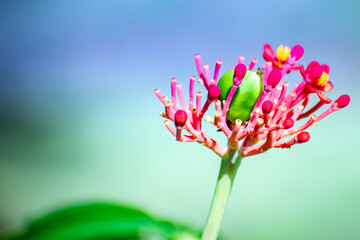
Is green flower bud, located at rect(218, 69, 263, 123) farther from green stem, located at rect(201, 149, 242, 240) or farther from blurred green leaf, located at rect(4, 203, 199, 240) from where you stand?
blurred green leaf, located at rect(4, 203, 199, 240)

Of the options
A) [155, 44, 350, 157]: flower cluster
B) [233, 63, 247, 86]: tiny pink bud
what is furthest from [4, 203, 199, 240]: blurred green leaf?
[233, 63, 247, 86]: tiny pink bud

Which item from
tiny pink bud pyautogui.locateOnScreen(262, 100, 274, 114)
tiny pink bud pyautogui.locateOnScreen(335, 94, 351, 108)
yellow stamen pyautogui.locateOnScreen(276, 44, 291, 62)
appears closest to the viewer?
tiny pink bud pyautogui.locateOnScreen(262, 100, 274, 114)

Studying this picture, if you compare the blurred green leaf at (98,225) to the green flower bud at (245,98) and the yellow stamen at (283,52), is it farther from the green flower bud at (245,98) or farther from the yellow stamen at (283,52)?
the yellow stamen at (283,52)

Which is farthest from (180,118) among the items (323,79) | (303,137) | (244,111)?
(323,79)

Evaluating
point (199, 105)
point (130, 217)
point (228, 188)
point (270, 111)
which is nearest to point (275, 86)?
point (270, 111)

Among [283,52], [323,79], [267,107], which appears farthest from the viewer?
[283,52]

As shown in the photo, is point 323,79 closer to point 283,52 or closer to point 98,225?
point 283,52
